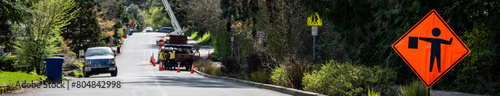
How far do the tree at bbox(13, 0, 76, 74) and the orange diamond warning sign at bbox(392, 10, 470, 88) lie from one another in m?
19.2

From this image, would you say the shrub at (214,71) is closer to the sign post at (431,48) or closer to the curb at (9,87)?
the curb at (9,87)

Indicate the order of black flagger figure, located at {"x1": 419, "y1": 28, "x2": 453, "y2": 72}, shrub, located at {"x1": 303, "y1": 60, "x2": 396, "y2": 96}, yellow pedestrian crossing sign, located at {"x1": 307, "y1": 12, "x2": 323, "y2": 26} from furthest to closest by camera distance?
yellow pedestrian crossing sign, located at {"x1": 307, "y1": 12, "x2": 323, "y2": 26} < shrub, located at {"x1": 303, "y1": 60, "x2": 396, "y2": 96} < black flagger figure, located at {"x1": 419, "y1": 28, "x2": 453, "y2": 72}

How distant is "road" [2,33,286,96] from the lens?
48.2 feet

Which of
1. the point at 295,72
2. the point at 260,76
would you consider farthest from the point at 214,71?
the point at 295,72

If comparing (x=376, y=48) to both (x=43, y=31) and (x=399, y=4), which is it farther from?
(x=43, y=31)

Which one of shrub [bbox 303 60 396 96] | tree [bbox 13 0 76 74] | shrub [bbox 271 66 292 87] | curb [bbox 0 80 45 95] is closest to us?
shrub [bbox 303 60 396 96]

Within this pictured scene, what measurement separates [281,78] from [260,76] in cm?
326

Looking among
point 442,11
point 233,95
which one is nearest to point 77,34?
point 233,95

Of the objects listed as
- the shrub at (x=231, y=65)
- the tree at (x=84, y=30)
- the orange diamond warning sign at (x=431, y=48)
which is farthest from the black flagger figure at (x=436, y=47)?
the tree at (x=84, y=30)

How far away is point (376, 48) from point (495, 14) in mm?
4979

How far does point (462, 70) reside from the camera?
1319 cm

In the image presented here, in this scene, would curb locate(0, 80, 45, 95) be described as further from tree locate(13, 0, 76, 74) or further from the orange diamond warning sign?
the orange diamond warning sign

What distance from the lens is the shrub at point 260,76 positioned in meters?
19.6

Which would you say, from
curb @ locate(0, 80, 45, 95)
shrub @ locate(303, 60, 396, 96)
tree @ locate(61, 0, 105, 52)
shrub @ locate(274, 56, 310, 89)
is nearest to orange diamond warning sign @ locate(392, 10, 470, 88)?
shrub @ locate(303, 60, 396, 96)
